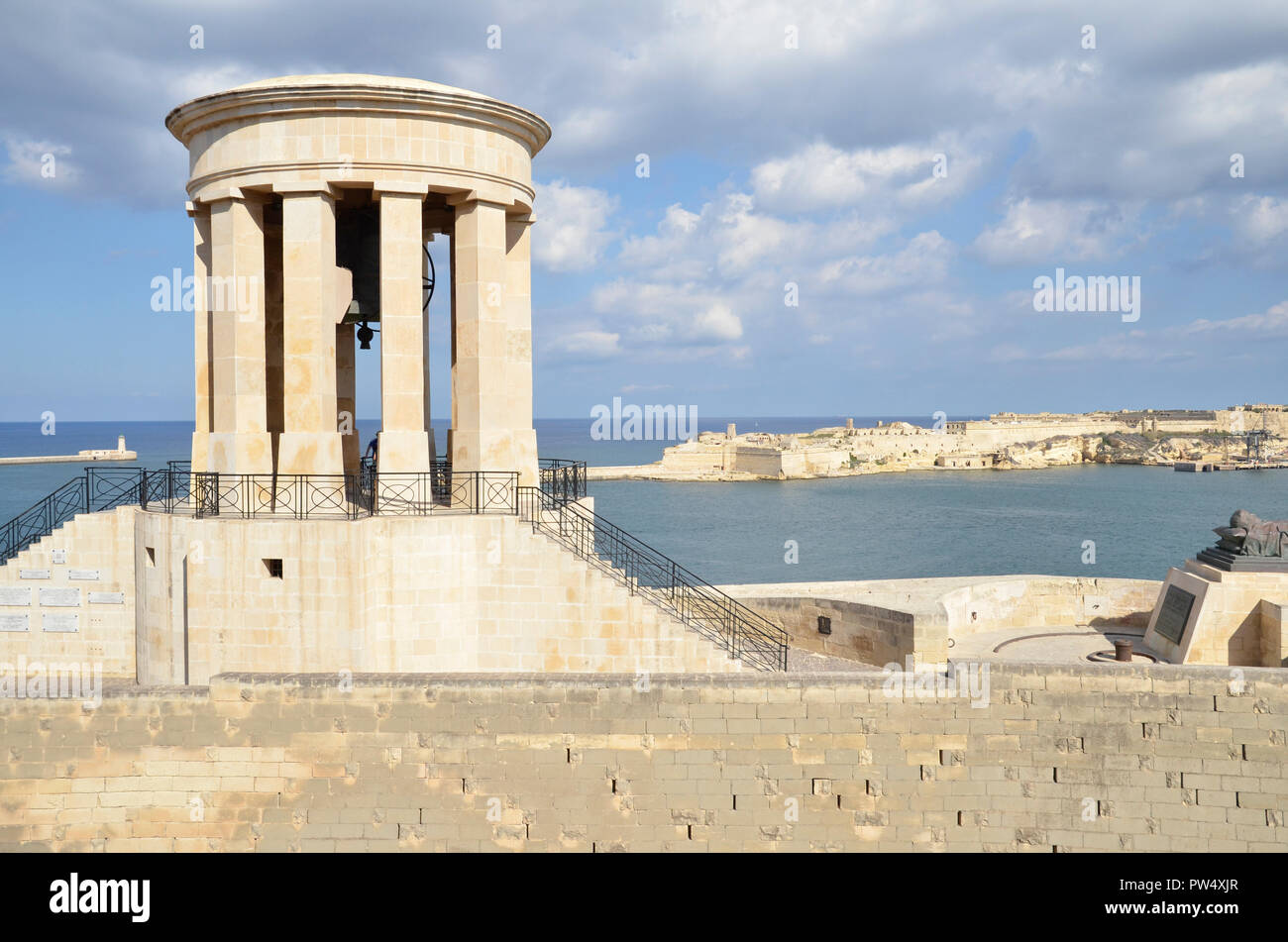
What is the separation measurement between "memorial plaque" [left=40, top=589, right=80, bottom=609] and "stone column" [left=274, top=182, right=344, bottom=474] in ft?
13.7

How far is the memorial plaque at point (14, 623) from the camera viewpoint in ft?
46.3

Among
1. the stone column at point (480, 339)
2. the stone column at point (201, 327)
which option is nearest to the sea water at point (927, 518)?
the stone column at point (201, 327)

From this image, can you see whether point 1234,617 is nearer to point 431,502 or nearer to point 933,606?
point 933,606

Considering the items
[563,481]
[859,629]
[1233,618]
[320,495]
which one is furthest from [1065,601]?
[320,495]

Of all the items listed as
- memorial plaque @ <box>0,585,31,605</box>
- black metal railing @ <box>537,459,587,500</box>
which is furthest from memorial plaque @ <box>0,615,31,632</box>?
black metal railing @ <box>537,459,587,500</box>

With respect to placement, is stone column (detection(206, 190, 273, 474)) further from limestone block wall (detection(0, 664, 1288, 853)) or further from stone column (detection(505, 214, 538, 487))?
limestone block wall (detection(0, 664, 1288, 853))

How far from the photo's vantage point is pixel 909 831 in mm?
10219

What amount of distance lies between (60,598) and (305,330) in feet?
18.6

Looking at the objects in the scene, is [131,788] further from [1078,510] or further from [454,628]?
[1078,510]

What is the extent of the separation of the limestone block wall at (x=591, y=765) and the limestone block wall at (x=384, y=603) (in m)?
1.50

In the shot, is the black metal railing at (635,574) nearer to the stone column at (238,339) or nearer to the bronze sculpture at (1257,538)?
the stone column at (238,339)

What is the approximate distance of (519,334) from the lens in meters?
14.8
